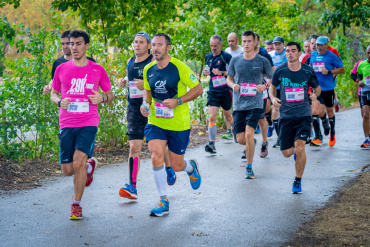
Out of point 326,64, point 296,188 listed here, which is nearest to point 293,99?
point 296,188

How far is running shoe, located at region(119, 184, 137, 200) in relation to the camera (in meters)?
6.67

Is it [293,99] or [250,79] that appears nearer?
→ [293,99]

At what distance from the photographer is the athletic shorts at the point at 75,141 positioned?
19.8 ft

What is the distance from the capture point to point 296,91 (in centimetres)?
749

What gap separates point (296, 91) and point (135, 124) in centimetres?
227

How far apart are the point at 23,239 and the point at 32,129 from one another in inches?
162

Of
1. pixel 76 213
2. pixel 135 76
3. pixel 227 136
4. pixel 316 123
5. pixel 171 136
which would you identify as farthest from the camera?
pixel 227 136

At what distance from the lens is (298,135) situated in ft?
23.9

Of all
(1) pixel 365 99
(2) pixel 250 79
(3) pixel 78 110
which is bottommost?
(1) pixel 365 99

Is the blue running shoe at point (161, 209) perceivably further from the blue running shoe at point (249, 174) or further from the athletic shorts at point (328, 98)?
the athletic shorts at point (328, 98)

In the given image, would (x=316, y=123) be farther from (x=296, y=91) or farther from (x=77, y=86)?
(x=77, y=86)

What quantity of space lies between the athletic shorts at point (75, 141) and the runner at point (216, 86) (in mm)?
4775

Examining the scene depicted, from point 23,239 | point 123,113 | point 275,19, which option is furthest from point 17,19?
point 23,239

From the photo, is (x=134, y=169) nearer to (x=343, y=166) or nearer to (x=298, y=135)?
(x=298, y=135)
